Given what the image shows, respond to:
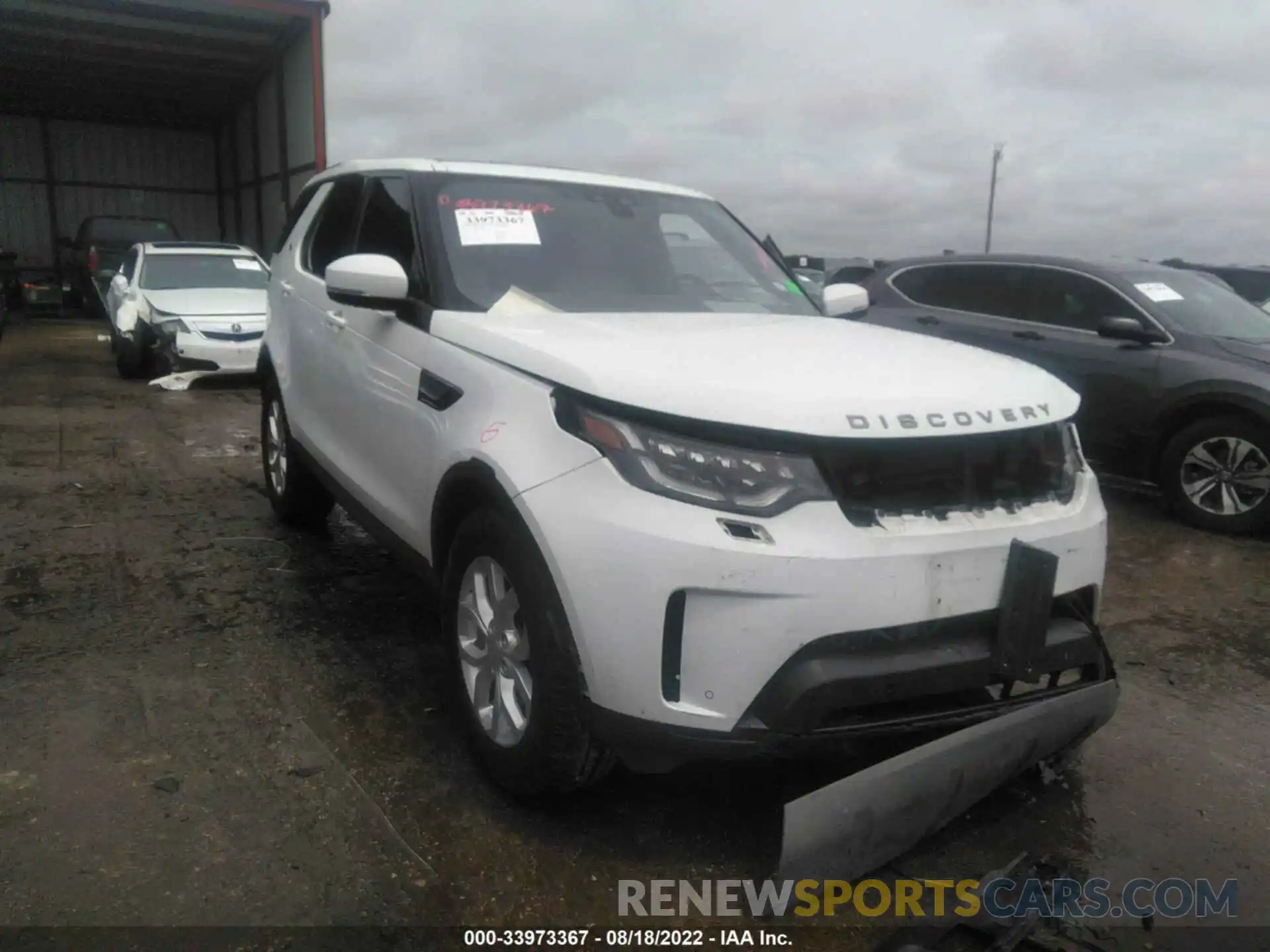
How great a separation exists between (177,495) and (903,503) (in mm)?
4821

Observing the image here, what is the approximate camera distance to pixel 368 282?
303 centimetres

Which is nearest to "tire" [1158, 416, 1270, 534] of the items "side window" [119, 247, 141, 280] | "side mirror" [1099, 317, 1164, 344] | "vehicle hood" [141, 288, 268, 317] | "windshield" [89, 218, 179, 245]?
"side mirror" [1099, 317, 1164, 344]

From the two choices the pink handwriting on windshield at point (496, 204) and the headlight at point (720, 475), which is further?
the pink handwriting on windshield at point (496, 204)

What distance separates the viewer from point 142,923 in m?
2.21

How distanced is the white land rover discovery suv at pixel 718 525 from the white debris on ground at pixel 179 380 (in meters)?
7.57

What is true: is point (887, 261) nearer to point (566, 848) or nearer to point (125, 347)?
point (566, 848)

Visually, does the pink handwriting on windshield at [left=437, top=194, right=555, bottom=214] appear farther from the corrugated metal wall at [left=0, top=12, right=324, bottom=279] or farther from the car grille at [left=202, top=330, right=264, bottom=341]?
the corrugated metal wall at [left=0, top=12, right=324, bottom=279]

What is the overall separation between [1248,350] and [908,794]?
4953 mm

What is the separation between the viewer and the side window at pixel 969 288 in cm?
701

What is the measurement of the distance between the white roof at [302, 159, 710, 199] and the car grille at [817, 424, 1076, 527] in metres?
1.92

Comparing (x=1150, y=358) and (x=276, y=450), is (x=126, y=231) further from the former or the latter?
(x=1150, y=358)

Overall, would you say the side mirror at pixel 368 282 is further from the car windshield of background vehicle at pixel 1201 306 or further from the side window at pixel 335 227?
the car windshield of background vehicle at pixel 1201 306

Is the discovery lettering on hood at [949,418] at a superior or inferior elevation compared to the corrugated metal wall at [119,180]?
inferior

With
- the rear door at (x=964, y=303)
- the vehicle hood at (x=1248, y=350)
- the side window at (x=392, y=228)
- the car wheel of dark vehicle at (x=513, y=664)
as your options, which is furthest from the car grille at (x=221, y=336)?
the vehicle hood at (x=1248, y=350)
